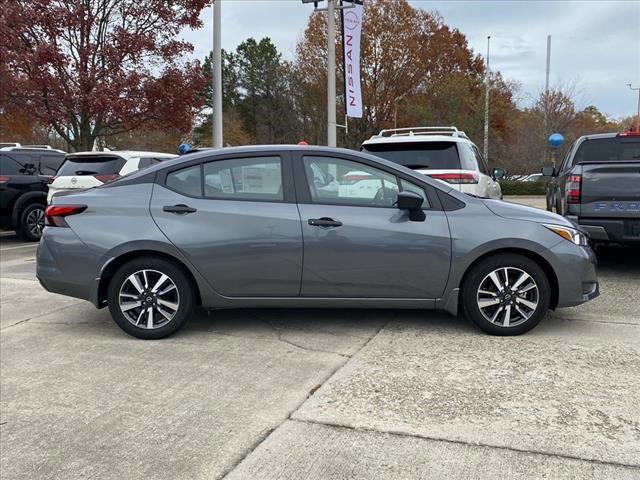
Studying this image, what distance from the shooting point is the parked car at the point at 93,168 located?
9.59 meters

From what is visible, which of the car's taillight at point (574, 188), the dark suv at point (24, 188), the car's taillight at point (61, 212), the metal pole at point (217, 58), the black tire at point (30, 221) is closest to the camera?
the car's taillight at point (61, 212)

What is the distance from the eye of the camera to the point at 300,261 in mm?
4695

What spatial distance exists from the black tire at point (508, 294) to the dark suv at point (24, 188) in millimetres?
9367

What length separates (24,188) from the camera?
11078mm

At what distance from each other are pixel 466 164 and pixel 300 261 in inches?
129

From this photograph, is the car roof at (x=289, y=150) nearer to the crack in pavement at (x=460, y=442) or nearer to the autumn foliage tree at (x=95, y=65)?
the crack in pavement at (x=460, y=442)

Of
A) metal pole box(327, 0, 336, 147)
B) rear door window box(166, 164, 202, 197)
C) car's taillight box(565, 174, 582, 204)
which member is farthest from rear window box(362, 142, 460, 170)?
metal pole box(327, 0, 336, 147)

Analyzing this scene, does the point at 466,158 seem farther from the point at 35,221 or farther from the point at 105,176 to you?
the point at 35,221

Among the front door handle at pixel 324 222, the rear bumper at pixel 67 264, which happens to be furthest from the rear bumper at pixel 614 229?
the rear bumper at pixel 67 264

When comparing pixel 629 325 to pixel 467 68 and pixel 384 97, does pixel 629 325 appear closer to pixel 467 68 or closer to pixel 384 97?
pixel 384 97

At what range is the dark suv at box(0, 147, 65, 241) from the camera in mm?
10945

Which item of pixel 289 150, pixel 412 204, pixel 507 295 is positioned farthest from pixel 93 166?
pixel 507 295

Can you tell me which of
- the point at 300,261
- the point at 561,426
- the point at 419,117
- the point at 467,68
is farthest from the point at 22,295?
the point at 467,68

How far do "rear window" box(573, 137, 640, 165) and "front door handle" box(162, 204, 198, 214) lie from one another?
17.7 feet
